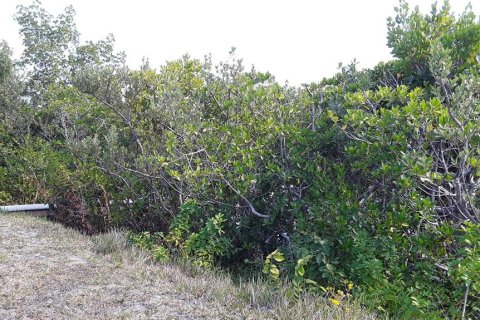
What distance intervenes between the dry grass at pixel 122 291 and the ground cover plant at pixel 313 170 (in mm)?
331

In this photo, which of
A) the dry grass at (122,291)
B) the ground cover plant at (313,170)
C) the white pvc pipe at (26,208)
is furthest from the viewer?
the white pvc pipe at (26,208)

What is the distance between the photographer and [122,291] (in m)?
4.13

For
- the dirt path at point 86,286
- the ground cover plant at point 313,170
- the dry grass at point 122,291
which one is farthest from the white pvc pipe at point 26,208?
the dry grass at point 122,291

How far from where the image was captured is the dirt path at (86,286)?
145 inches

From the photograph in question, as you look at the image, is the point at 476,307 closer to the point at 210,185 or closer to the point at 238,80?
the point at 210,185

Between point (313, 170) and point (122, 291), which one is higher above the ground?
point (313, 170)

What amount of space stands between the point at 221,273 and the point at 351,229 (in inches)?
61.0

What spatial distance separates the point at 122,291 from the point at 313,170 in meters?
2.26

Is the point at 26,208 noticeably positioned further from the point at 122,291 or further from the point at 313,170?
the point at 313,170

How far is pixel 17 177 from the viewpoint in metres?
10.0

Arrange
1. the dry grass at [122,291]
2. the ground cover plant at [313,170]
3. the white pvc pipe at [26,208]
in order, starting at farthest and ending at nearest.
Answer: the white pvc pipe at [26,208], the ground cover plant at [313,170], the dry grass at [122,291]

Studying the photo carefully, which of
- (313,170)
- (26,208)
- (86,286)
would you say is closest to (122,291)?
(86,286)

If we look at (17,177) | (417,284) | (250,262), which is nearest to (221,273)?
(250,262)

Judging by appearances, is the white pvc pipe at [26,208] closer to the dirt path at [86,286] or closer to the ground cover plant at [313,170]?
the ground cover plant at [313,170]
